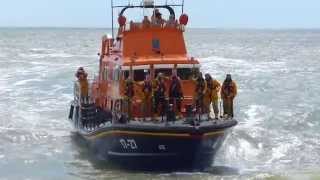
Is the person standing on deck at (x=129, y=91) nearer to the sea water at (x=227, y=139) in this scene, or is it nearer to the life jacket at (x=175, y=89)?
the life jacket at (x=175, y=89)

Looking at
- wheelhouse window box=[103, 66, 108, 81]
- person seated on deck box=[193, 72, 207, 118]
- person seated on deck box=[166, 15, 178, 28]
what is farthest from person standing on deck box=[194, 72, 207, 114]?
wheelhouse window box=[103, 66, 108, 81]

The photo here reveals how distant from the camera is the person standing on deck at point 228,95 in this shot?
16328mm

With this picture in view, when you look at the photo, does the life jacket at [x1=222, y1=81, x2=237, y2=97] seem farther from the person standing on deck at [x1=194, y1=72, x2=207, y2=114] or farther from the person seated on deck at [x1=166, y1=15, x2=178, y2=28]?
the person seated on deck at [x1=166, y1=15, x2=178, y2=28]

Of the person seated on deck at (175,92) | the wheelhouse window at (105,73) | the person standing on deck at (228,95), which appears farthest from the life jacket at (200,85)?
the wheelhouse window at (105,73)

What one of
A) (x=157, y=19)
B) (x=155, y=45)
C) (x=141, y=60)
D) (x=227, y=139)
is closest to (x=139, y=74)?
(x=141, y=60)

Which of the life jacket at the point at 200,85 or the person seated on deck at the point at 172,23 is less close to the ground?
the person seated on deck at the point at 172,23

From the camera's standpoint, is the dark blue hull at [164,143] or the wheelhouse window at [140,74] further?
the wheelhouse window at [140,74]

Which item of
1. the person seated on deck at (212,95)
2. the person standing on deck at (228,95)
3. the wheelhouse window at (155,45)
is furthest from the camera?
the wheelhouse window at (155,45)

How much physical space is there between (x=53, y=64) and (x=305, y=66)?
17.3 meters

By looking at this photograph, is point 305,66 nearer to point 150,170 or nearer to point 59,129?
point 59,129

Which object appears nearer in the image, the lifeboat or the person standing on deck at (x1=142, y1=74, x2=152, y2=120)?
the lifeboat

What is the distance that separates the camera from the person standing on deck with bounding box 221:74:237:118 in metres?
16.3

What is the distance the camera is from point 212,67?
152 feet

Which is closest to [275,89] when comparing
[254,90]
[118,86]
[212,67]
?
[254,90]
